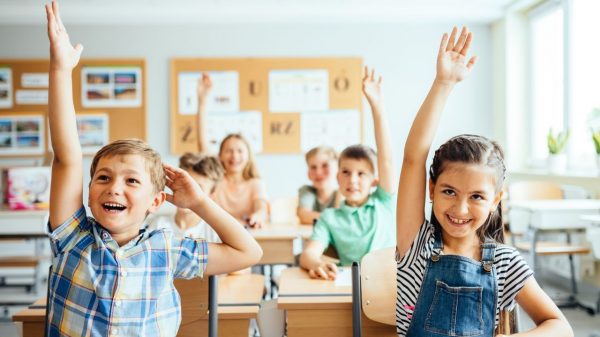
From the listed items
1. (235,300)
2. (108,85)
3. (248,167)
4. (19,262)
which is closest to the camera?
(235,300)

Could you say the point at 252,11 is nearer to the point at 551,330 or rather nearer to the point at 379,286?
the point at 379,286

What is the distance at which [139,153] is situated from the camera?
1.26m

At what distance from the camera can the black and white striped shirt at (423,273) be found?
122cm

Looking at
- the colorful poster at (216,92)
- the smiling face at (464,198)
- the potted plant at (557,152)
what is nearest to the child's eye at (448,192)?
the smiling face at (464,198)

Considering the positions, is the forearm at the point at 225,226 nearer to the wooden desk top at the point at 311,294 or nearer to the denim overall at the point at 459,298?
the wooden desk top at the point at 311,294

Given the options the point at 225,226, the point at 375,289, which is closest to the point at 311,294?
the point at 375,289

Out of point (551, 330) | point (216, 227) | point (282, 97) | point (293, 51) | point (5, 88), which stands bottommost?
point (551, 330)

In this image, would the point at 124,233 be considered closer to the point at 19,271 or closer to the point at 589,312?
the point at 589,312

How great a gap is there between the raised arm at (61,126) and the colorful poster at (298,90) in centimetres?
462

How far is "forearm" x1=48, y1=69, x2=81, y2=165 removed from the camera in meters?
1.19

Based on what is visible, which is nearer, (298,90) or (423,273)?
(423,273)

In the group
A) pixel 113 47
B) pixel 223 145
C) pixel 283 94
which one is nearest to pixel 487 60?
pixel 283 94

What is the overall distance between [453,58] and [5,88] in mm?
5819

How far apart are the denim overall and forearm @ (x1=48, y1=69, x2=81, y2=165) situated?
0.89 meters
